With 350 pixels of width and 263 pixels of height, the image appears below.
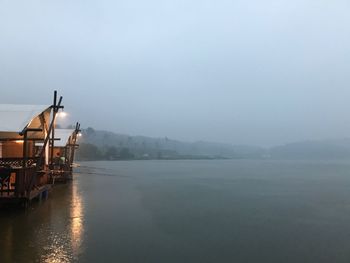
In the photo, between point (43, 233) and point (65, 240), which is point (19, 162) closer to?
point (43, 233)

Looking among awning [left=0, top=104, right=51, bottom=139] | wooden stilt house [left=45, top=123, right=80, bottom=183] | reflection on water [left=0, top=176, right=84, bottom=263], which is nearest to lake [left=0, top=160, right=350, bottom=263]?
reflection on water [left=0, top=176, right=84, bottom=263]

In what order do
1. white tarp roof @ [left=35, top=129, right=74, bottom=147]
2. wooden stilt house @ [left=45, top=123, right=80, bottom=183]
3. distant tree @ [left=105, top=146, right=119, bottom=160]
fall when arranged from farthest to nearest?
distant tree @ [left=105, top=146, right=119, bottom=160], white tarp roof @ [left=35, top=129, right=74, bottom=147], wooden stilt house @ [left=45, top=123, right=80, bottom=183]

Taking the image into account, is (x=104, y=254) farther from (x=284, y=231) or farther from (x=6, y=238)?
(x=284, y=231)

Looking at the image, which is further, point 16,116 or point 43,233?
point 16,116

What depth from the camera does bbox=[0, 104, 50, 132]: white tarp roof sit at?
48.7ft

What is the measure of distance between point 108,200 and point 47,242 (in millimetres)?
10198

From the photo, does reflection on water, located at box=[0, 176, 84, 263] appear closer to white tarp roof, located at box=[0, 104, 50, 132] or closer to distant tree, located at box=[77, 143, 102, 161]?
white tarp roof, located at box=[0, 104, 50, 132]

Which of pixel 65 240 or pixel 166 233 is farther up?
pixel 65 240

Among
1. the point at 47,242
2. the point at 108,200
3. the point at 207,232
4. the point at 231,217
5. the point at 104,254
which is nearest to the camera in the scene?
the point at 104,254

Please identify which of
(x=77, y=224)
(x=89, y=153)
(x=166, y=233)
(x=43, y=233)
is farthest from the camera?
(x=89, y=153)

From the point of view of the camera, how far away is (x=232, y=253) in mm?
10641

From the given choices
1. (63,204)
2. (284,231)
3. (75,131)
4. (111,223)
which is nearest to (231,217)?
(284,231)

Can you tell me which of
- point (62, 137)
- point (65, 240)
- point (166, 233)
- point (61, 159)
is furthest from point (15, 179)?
point (62, 137)

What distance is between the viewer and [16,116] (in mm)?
16234
